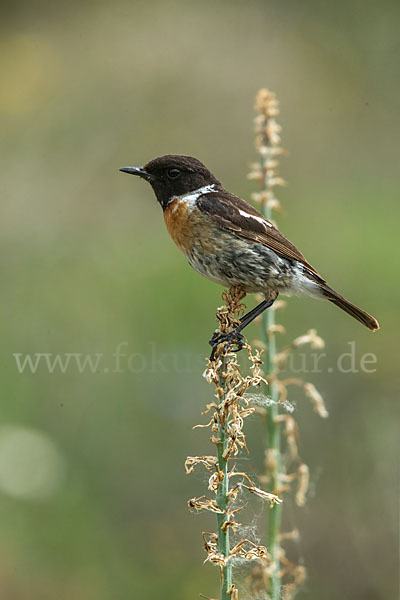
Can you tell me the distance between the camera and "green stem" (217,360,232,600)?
1.96m

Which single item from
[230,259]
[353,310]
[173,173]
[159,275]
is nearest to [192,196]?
[173,173]

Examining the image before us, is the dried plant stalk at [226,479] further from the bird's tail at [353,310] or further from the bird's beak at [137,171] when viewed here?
the bird's beak at [137,171]

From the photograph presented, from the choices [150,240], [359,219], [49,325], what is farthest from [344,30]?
[49,325]

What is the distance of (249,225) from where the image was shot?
368cm

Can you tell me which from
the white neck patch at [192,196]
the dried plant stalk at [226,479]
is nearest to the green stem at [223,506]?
the dried plant stalk at [226,479]

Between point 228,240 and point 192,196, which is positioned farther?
point 192,196

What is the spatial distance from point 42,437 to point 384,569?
2412 mm

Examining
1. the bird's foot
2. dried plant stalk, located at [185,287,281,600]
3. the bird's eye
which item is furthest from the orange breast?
dried plant stalk, located at [185,287,281,600]

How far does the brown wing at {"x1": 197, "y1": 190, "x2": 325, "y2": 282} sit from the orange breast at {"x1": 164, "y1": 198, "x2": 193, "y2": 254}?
86 millimetres

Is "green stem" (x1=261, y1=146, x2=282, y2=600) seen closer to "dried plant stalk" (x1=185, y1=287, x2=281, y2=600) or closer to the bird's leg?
the bird's leg

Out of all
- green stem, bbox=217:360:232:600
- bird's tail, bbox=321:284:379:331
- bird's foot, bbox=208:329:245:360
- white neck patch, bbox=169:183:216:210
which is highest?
white neck patch, bbox=169:183:216:210

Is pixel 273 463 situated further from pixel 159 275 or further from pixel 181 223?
pixel 159 275

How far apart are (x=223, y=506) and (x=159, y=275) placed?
4830 millimetres

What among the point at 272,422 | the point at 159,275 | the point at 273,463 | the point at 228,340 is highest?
the point at 159,275
